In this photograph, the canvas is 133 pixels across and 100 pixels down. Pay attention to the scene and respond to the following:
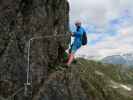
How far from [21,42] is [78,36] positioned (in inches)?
187

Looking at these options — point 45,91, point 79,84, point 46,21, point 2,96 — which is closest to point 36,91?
point 45,91

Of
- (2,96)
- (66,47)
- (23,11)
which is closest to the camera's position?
(2,96)

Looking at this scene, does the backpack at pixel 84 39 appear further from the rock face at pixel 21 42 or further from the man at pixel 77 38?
the rock face at pixel 21 42

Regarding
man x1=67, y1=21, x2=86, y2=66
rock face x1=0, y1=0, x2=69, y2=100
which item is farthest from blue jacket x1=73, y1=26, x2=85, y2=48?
rock face x1=0, y1=0, x2=69, y2=100

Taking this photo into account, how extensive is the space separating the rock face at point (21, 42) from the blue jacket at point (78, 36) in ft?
8.00

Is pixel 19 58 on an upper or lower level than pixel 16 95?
upper

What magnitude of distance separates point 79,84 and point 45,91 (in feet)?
12.4

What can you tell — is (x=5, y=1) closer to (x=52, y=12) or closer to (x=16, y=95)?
(x=52, y=12)

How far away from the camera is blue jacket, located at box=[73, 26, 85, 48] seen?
2573 cm

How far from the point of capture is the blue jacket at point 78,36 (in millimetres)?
25734

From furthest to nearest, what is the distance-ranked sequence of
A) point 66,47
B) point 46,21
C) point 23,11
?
point 66,47 < point 46,21 < point 23,11

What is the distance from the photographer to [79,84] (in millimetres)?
27469

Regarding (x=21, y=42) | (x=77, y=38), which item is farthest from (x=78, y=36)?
(x=21, y=42)

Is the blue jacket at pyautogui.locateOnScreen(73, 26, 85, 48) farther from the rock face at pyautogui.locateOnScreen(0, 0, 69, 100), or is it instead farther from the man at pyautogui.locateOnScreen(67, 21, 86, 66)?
the rock face at pyautogui.locateOnScreen(0, 0, 69, 100)
